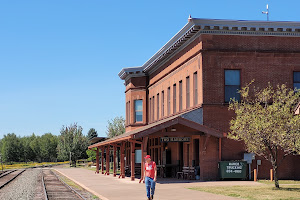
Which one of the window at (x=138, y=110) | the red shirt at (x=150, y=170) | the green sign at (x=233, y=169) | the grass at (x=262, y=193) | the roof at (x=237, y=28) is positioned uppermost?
the roof at (x=237, y=28)

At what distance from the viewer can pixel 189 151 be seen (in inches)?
1347

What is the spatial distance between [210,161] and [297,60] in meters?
8.22

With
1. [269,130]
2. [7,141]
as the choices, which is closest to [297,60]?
[269,130]

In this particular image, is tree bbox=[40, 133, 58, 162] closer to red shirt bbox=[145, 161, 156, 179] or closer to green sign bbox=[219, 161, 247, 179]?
green sign bbox=[219, 161, 247, 179]

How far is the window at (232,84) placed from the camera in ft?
104

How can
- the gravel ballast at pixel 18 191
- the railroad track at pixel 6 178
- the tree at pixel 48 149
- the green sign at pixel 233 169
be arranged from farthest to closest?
the tree at pixel 48 149
the railroad track at pixel 6 178
the green sign at pixel 233 169
the gravel ballast at pixel 18 191

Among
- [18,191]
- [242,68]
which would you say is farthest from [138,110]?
[18,191]

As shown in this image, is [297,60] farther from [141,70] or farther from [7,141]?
[7,141]

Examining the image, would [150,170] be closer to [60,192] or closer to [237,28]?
[60,192]

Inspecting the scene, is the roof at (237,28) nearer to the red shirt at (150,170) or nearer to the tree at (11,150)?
the red shirt at (150,170)

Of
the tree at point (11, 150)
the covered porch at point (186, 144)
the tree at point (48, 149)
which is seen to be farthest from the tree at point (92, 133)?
the covered porch at point (186, 144)

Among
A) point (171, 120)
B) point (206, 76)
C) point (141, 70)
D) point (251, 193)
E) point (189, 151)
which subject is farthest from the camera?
point (141, 70)

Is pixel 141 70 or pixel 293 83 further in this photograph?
pixel 141 70

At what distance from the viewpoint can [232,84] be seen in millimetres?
31938
